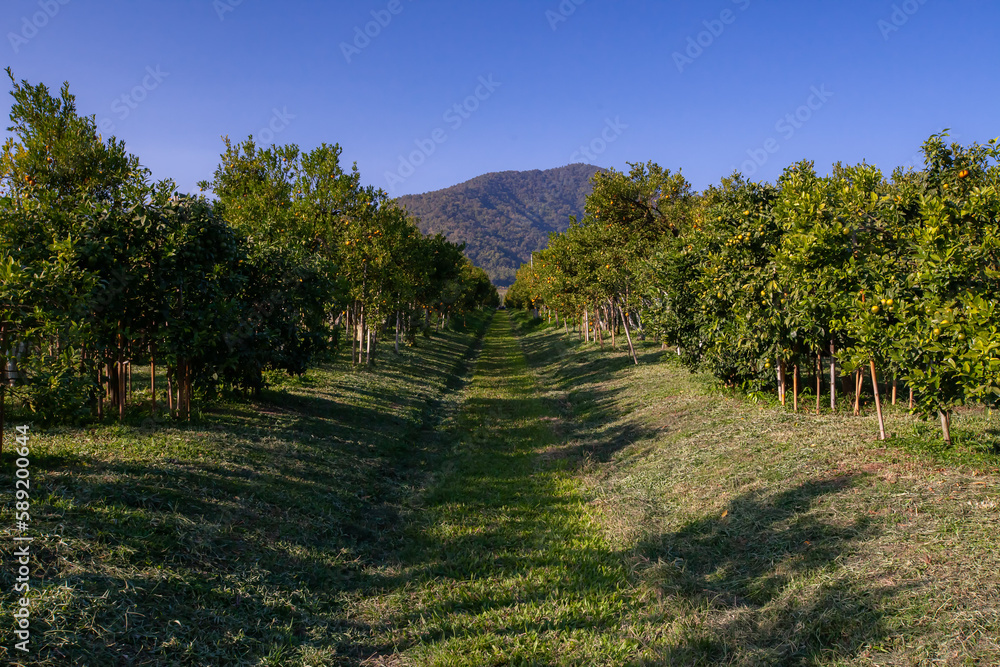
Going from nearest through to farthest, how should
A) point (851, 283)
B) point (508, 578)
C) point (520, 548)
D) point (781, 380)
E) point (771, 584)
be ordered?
point (771, 584), point (508, 578), point (520, 548), point (851, 283), point (781, 380)

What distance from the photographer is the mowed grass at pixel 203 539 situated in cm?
533

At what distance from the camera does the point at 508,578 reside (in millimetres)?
7344

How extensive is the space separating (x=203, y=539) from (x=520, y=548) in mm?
4444

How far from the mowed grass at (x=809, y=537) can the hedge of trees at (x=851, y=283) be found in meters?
1.19

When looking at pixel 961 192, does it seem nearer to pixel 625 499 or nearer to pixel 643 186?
pixel 625 499

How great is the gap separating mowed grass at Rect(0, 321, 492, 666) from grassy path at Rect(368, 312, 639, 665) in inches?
24.0

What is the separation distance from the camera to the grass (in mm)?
5457

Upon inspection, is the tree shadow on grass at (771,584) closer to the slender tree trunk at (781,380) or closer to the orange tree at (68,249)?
the slender tree trunk at (781,380)

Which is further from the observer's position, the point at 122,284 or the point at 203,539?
the point at 122,284
